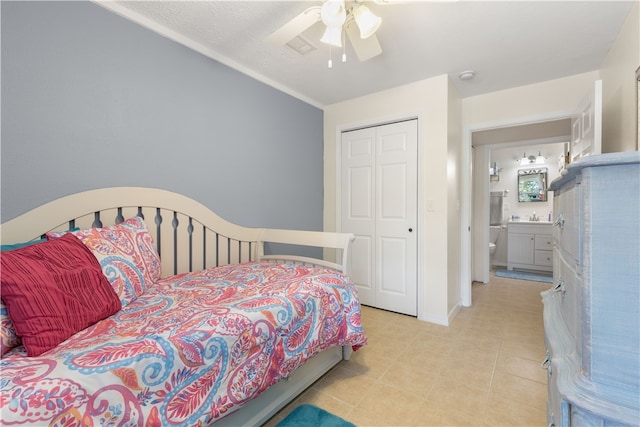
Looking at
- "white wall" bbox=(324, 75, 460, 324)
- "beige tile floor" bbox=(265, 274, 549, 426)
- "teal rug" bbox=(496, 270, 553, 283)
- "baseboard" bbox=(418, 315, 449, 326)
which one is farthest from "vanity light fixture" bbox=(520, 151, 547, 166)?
"baseboard" bbox=(418, 315, 449, 326)

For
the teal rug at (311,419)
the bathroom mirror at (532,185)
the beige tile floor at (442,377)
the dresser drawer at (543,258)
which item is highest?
the bathroom mirror at (532,185)

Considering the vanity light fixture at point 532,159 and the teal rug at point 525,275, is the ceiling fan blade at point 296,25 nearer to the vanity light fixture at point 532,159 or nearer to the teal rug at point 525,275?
the teal rug at point 525,275

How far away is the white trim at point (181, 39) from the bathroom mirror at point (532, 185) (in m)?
5.06

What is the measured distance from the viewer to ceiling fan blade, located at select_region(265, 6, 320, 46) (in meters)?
1.49

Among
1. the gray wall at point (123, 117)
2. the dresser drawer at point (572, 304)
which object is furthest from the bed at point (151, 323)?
the dresser drawer at point (572, 304)

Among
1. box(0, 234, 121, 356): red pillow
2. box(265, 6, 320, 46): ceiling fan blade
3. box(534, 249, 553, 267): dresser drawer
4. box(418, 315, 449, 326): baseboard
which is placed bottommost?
box(418, 315, 449, 326): baseboard

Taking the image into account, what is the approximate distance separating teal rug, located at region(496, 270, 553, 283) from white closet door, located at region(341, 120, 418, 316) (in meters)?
2.80

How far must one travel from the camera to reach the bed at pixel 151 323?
790 mm

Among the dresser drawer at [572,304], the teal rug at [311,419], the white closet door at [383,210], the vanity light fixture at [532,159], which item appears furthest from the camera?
the vanity light fixture at [532,159]

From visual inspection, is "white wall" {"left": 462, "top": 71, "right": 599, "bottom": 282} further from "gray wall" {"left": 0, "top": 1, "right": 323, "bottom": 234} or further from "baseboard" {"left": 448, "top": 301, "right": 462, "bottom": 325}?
"gray wall" {"left": 0, "top": 1, "right": 323, "bottom": 234}

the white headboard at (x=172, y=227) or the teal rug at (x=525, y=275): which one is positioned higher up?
the white headboard at (x=172, y=227)

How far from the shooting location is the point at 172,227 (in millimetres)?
1984

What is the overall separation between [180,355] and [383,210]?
8.06 feet

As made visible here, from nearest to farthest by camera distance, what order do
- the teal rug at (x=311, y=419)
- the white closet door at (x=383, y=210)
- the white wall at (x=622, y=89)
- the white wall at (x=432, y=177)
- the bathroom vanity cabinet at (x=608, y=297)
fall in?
the bathroom vanity cabinet at (x=608, y=297) < the teal rug at (x=311, y=419) < the white wall at (x=622, y=89) < the white wall at (x=432, y=177) < the white closet door at (x=383, y=210)
